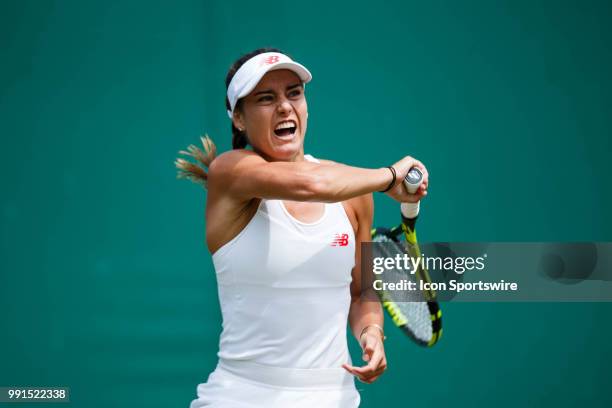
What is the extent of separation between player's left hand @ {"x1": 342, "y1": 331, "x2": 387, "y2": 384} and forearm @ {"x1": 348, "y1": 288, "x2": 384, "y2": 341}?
0.08m

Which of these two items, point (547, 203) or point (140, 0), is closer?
point (140, 0)

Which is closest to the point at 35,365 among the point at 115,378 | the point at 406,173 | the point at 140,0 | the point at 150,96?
the point at 115,378

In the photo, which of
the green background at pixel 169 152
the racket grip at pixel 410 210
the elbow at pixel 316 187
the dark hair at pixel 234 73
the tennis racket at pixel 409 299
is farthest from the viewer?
the green background at pixel 169 152

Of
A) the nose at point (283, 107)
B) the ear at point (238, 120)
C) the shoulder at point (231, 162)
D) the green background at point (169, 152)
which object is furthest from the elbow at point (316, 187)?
the green background at point (169, 152)

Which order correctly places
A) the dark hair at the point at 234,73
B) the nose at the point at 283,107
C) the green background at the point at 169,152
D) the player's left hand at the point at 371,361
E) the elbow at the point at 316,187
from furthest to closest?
the green background at the point at 169,152 → the dark hair at the point at 234,73 → the nose at the point at 283,107 → the player's left hand at the point at 371,361 → the elbow at the point at 316,187

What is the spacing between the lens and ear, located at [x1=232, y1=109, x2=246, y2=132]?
238 centimetres

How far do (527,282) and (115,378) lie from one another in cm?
185

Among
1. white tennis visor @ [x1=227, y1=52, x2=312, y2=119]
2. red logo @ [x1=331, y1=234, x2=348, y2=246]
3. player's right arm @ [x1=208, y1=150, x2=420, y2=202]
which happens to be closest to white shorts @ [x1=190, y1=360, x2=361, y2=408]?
red logo @ [x1=331, y1=234, x2=348, y2=246]

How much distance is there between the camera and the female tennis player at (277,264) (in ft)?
7.20

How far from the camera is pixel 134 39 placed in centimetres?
363

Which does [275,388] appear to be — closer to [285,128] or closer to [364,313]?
[364,313]

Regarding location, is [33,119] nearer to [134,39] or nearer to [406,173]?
[134,39]

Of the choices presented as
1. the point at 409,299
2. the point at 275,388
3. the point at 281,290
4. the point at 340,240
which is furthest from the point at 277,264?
the point at 409,299

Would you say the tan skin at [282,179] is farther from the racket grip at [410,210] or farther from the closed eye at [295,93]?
the racket grip at [410,210]
